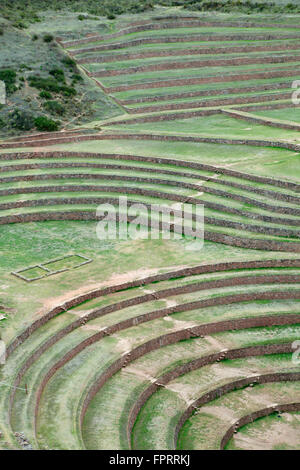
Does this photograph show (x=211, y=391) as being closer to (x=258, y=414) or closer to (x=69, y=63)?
(x=258, y=414)

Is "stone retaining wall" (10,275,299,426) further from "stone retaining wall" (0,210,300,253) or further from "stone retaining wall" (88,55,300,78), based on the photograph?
"stone retaining wall" (88,55,300,78)

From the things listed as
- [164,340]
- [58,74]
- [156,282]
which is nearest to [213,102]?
[58,74]

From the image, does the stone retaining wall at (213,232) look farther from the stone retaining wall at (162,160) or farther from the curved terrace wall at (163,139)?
the curved terrace wall at (163,139)

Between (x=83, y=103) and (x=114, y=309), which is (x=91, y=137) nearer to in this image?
(x=83, y=103)

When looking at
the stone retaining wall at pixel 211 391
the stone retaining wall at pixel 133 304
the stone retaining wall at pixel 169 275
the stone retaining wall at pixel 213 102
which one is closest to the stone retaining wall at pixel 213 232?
the stone retaining wall at pixel 169 275
